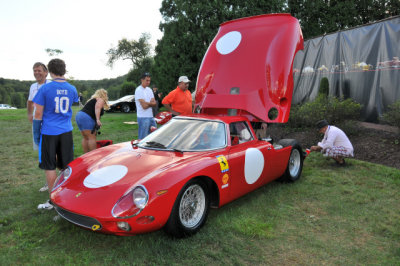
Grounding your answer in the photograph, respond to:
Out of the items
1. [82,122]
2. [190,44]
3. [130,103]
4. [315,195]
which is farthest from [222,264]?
[130,103]

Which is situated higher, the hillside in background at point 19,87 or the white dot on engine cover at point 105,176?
the hillside in background at point 19,87

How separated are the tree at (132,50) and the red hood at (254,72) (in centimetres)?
4882

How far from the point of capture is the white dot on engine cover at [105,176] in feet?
9.30

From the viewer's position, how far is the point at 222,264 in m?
2.54

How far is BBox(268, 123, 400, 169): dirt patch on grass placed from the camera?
6.01 m

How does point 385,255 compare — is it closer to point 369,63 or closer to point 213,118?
point 213,118

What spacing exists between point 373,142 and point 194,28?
34.4ft

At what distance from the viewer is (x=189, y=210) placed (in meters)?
3.04

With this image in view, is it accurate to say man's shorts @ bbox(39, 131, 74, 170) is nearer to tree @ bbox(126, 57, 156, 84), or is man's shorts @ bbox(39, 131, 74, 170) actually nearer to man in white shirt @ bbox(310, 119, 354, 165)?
man in white shirt @ bbox(310, 119, 354, 165)

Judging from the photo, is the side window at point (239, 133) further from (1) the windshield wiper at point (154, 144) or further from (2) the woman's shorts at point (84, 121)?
(2) the woman's shorts at point (84, 121)

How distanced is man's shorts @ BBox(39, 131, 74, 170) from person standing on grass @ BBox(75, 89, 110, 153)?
1.28m

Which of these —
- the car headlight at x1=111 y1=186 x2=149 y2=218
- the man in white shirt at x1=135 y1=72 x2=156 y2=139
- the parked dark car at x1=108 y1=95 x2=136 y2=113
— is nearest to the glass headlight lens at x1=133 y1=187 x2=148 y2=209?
the car headlight at x1=111 y1=186 x2=149 y2=218

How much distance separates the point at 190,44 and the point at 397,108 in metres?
10.2

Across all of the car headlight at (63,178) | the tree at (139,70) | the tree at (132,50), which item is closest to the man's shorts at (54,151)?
the car headlight at (63,178)
